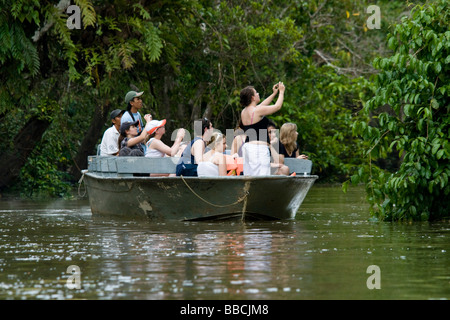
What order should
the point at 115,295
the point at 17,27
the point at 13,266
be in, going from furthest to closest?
the point at 17,27 → the point at 13,266 → the point at 115,295

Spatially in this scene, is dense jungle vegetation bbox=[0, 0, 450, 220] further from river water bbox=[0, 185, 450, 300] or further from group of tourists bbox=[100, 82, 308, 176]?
group of tourists bbox=[100, 82, 308, 176]

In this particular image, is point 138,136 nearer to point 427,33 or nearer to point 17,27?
point 17,27

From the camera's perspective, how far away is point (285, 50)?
83.6 feet

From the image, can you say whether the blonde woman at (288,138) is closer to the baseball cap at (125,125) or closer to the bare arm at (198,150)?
the bare arm at (198,150)

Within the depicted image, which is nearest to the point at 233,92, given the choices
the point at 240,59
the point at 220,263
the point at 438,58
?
the point at 240,59

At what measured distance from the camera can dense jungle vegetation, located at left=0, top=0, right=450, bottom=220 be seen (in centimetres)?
1221

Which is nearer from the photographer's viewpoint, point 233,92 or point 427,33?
point 427,33

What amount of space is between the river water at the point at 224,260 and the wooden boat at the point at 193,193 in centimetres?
A: 28

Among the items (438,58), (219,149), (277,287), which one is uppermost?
(438,58)

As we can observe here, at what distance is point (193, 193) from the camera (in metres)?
13.0

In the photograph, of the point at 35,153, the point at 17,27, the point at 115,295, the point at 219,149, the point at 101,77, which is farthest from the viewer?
the point at 35,153

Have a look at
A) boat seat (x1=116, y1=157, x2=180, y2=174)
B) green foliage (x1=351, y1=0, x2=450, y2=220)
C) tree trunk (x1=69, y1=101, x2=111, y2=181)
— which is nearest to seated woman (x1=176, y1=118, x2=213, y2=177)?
boat seat (x1=116, y1=157, x2=180, y2=174)

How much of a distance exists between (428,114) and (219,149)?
3.15m

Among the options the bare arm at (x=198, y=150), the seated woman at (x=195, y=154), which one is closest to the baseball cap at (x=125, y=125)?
the seated woman at (x=195, y=154)
